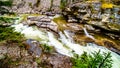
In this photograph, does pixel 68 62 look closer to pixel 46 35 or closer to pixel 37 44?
pixel 37 44

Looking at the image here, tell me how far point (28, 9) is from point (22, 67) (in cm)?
2801

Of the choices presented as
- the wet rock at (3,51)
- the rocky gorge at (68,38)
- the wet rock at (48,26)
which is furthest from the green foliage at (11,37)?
the wet rock at (48,26)

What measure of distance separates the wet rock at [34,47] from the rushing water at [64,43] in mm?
937

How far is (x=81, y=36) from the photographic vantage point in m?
18.5

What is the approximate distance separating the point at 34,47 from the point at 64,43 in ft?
11.6

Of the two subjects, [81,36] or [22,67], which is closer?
[22,67]

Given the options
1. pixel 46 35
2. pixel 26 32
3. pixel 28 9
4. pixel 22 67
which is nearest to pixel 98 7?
pixel 46 35

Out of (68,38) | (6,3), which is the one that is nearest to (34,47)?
(68,38)

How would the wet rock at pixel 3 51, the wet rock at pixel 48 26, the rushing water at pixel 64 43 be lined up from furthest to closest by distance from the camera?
the wet rock at pixel 48 26 → the rushing water at pixel 64 43 → the wet rock at pixel 3 51

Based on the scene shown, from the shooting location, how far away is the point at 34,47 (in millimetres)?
14094

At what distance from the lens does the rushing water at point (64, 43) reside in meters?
15.0

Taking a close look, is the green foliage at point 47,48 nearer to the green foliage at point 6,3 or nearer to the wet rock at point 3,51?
the wet rock at point 3,51

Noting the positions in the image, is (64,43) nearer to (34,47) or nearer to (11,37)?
(34,47)

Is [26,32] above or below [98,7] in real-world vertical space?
below
